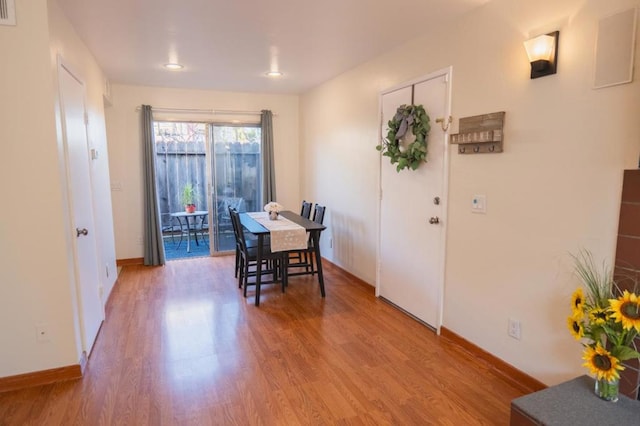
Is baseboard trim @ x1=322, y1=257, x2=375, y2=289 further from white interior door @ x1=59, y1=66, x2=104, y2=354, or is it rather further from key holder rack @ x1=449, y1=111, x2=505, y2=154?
white interior door @ x1=59, y1=66, x2=104, y2=354

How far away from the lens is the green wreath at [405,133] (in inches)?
124

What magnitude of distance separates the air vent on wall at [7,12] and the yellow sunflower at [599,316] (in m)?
3.45

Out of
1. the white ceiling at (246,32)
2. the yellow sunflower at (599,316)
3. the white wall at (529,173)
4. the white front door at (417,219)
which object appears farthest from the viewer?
the white front door at (417,219)

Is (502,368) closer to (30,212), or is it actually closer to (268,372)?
(268,372)

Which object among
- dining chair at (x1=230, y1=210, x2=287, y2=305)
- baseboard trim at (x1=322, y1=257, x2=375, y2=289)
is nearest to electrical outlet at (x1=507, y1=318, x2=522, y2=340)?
baseboard trim at (x1=322, y1=257, x2=375, y2=289)

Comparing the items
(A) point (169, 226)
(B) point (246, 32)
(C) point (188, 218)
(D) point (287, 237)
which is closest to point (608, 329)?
(D) point (287, 237)

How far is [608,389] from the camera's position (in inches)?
68.1

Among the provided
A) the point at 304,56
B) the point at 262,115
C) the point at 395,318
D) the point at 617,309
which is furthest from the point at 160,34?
the point at 617,309

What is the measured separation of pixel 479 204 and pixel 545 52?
103 centimetres

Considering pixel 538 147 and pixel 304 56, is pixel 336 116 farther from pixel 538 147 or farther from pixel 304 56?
pixel 538 147

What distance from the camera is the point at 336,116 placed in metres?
4.83

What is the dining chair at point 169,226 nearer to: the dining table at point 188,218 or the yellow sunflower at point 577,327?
the dining table at point 188,218

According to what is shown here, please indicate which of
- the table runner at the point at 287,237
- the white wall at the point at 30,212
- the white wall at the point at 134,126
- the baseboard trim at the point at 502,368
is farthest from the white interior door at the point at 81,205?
the baseboard trim at the point at 502,368

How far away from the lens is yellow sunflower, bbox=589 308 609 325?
5.54 feet
